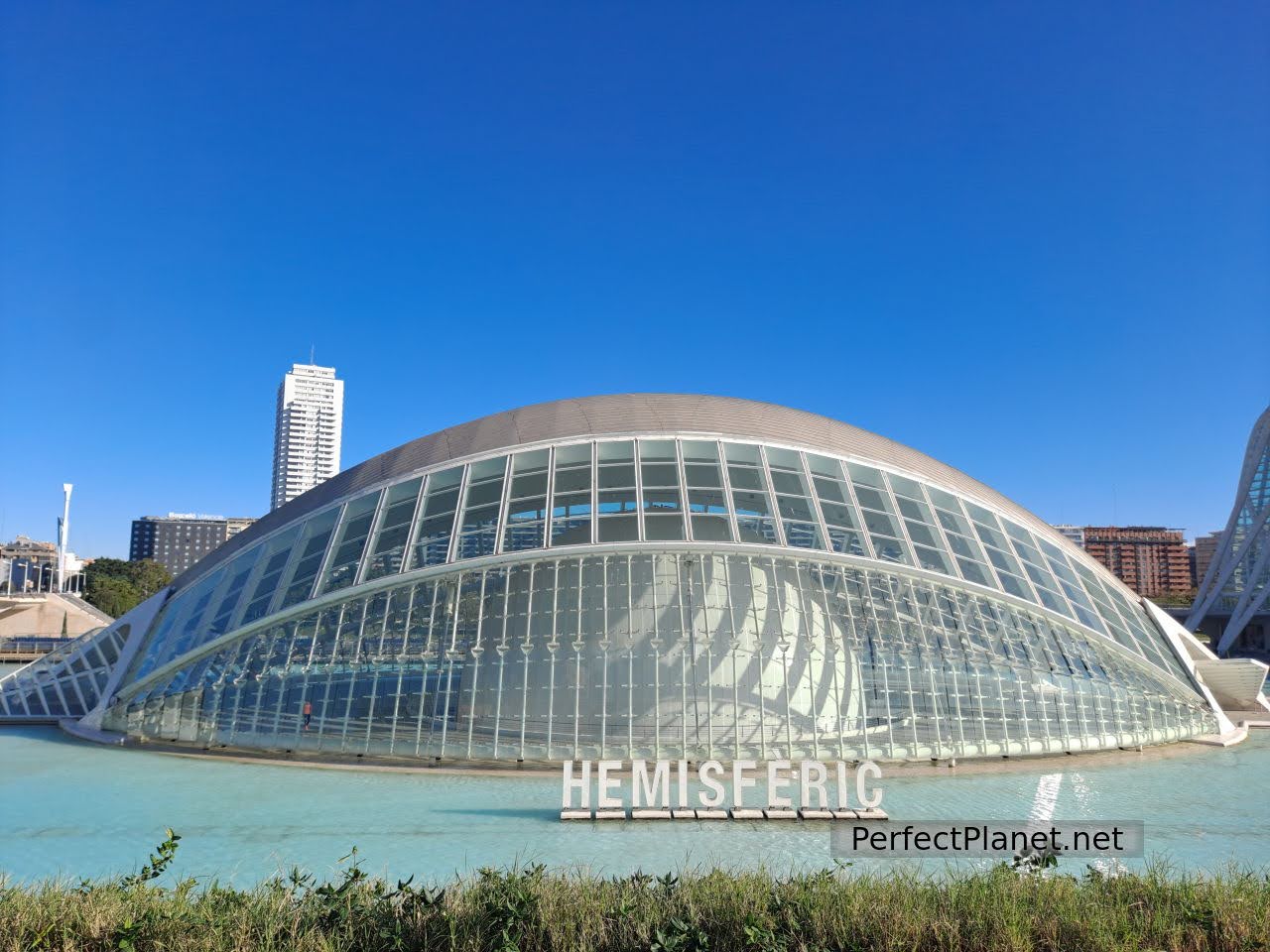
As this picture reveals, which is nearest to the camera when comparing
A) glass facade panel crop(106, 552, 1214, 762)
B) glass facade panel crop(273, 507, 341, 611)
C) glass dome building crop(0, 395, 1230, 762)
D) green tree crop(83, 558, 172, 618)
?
glass facade panel crop(106, 552, 1214, 762)

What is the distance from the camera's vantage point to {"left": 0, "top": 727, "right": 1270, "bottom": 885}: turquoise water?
12672mm

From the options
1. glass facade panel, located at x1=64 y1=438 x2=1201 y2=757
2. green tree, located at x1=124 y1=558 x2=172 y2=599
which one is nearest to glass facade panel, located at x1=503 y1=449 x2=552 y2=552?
glass facade panel, located at x1=64 y1=438 x2=1201 y2=757

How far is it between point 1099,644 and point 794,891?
714 inches

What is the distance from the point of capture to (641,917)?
8.53 metres

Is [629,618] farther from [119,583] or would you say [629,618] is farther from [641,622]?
[119,583]

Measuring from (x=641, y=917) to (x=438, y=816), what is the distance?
7553 millimetres

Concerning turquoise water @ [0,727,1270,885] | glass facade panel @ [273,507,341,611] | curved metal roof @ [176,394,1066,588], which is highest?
curved metal roof @ [176,394,1066,588]

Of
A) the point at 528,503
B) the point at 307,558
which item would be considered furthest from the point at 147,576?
the point at 528,503

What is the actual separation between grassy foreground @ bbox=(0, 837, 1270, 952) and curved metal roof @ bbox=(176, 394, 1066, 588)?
648 inches

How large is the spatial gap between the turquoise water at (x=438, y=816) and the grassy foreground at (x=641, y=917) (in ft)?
8.24

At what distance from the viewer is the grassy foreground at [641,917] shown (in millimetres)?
7996

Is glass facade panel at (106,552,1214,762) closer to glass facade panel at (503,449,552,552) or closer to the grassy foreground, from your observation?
glass facade panel at (503,449,552,552)

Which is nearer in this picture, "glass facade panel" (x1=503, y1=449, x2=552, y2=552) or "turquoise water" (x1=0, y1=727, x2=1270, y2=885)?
"turquoise water" (x1=0, y1=727, x2=1270, y2=885)

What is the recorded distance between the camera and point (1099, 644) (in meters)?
23.5
